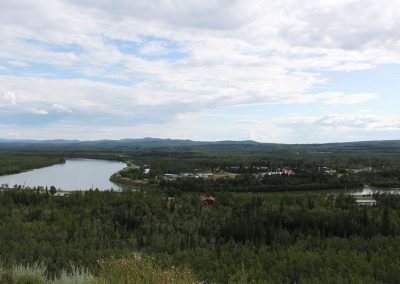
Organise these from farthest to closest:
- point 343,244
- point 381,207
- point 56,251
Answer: point 381,207 < point 343,244 < point 56,251

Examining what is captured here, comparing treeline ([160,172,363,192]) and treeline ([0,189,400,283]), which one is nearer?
treeline ([0,189,400,283])

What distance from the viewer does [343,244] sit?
23.4m

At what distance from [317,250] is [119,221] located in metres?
17.0

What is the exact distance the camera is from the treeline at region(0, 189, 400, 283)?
15953 millimetres

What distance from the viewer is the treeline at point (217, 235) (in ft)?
52.3

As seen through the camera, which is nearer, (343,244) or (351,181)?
(343,244)

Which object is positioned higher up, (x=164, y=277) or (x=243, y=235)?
(x=164, y=277)

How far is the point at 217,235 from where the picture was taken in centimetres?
2795

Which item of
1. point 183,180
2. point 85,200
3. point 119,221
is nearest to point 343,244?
point 119,221

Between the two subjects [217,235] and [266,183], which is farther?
[266,183]

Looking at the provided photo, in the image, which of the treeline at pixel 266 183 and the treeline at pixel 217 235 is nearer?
the treeline at pixel 217 235

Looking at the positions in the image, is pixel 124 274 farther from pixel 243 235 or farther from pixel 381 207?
pixel 381 207

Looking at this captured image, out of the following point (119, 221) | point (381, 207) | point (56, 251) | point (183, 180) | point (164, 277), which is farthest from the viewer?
point (183, 180)

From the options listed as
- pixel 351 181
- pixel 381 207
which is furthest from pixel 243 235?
pixel 351 181
